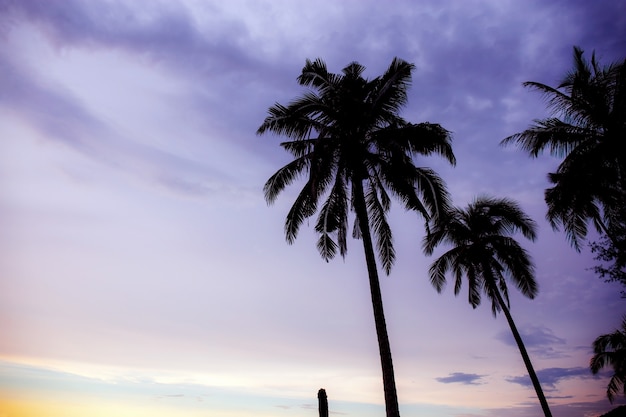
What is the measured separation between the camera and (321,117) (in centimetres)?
1574

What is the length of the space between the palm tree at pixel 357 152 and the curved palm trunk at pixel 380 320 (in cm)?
4

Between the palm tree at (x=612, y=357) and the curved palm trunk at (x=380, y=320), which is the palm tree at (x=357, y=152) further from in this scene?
the palm tree at (x=612, y=357)

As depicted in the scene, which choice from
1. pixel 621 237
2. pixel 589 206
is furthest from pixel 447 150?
pixel 621 237

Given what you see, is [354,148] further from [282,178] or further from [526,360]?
[526,360]

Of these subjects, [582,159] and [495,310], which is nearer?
[582,159]

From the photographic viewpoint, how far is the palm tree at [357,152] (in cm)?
1448

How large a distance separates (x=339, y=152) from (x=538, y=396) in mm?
15131

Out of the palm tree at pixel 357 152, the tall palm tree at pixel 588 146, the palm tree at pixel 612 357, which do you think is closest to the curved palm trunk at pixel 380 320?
the palm tree at pixel 357 152

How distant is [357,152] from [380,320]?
595 cm

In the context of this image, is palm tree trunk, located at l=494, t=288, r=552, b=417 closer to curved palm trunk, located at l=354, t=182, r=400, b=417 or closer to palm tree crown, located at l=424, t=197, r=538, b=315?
palm tree crown, located at l=424, t=197, r=538, b=315

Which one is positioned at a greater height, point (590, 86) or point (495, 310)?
point (590, 86)

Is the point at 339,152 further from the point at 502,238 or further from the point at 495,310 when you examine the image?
the point at 495,310

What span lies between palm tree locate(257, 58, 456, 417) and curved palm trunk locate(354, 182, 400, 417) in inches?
1.6

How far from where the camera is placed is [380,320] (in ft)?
42.2
